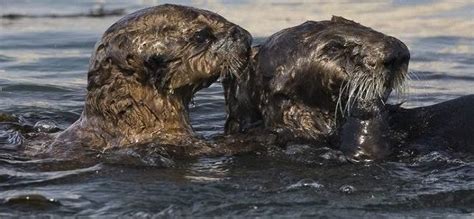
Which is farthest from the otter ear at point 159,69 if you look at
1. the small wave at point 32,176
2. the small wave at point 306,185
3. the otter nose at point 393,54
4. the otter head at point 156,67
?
the otter nose at point 393,54

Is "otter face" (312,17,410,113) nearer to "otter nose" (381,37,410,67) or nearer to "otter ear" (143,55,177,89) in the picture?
"otter nose" (381,37,410,67)

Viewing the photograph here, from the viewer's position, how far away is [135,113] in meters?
6.05

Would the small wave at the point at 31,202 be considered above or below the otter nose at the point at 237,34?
below

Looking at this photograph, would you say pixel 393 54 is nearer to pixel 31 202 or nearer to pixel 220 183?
pixel 220 183

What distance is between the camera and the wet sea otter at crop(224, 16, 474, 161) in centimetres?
580

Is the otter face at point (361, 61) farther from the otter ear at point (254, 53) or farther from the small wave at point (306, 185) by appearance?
the small wave at point (306, 185)

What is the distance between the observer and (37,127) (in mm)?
7066

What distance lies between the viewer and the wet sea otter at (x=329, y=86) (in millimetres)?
5797

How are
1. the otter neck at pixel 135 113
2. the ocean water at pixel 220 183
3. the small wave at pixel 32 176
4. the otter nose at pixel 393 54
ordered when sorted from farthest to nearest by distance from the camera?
the otter neck at pixel 135 113, the otter nose at pixel 393 54, the small wave at pixel 32 176, the ocean water at pixel 220 183

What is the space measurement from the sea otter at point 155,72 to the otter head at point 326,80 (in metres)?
0.18

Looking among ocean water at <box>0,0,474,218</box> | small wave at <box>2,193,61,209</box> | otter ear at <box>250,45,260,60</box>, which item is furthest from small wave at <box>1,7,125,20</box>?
small wave at <box>2,193,61,209</box>

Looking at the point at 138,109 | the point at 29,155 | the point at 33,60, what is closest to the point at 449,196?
the point at 138,109

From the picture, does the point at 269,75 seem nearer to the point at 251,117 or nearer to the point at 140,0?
the point at 251,117

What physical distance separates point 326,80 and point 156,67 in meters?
0.92
